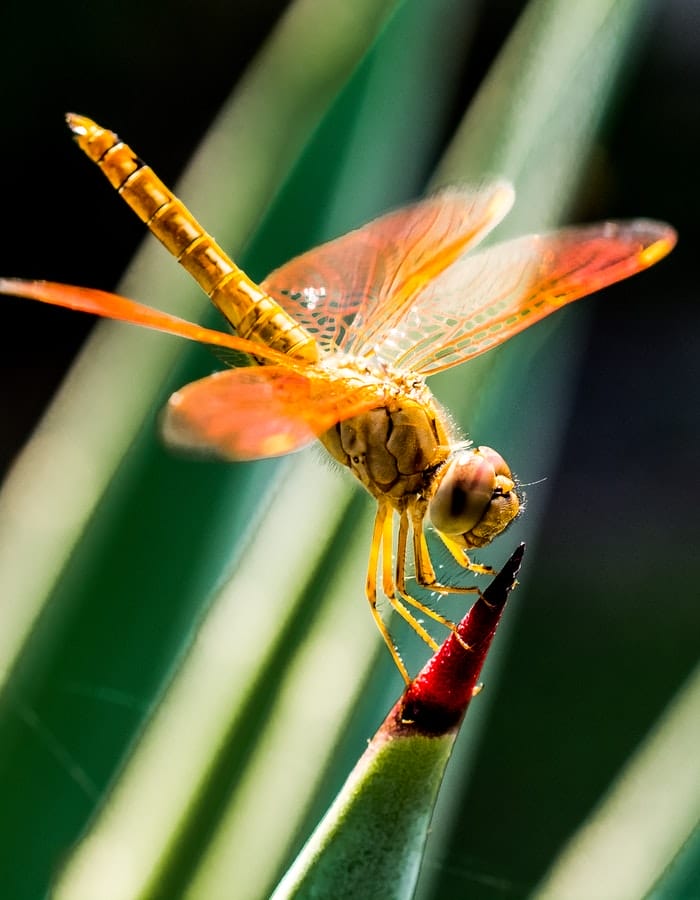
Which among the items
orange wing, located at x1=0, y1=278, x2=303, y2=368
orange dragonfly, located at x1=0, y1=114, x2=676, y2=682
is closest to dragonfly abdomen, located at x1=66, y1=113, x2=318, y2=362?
orange dragonfly, located at x1=0, y1=114, x2=676, y2=682

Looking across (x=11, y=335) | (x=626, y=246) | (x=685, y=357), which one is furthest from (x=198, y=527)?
(x=11, y=335)

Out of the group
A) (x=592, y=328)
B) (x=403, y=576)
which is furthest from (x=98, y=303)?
(x=592, y=328)

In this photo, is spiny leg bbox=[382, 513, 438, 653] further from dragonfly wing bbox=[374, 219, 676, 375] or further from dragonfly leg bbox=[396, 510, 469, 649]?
dragonfly wing bbox=[374, 219, 676, 375]

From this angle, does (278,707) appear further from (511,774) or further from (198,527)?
(511,774)

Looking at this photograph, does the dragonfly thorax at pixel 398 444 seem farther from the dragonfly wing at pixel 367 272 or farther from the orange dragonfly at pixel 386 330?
the dragonfly wing at pixel 367 272

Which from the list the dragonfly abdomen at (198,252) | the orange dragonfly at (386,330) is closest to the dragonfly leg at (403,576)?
the orange dragonfly at (386,330)

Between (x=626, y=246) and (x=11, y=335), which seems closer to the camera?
(x=626, y=246)
